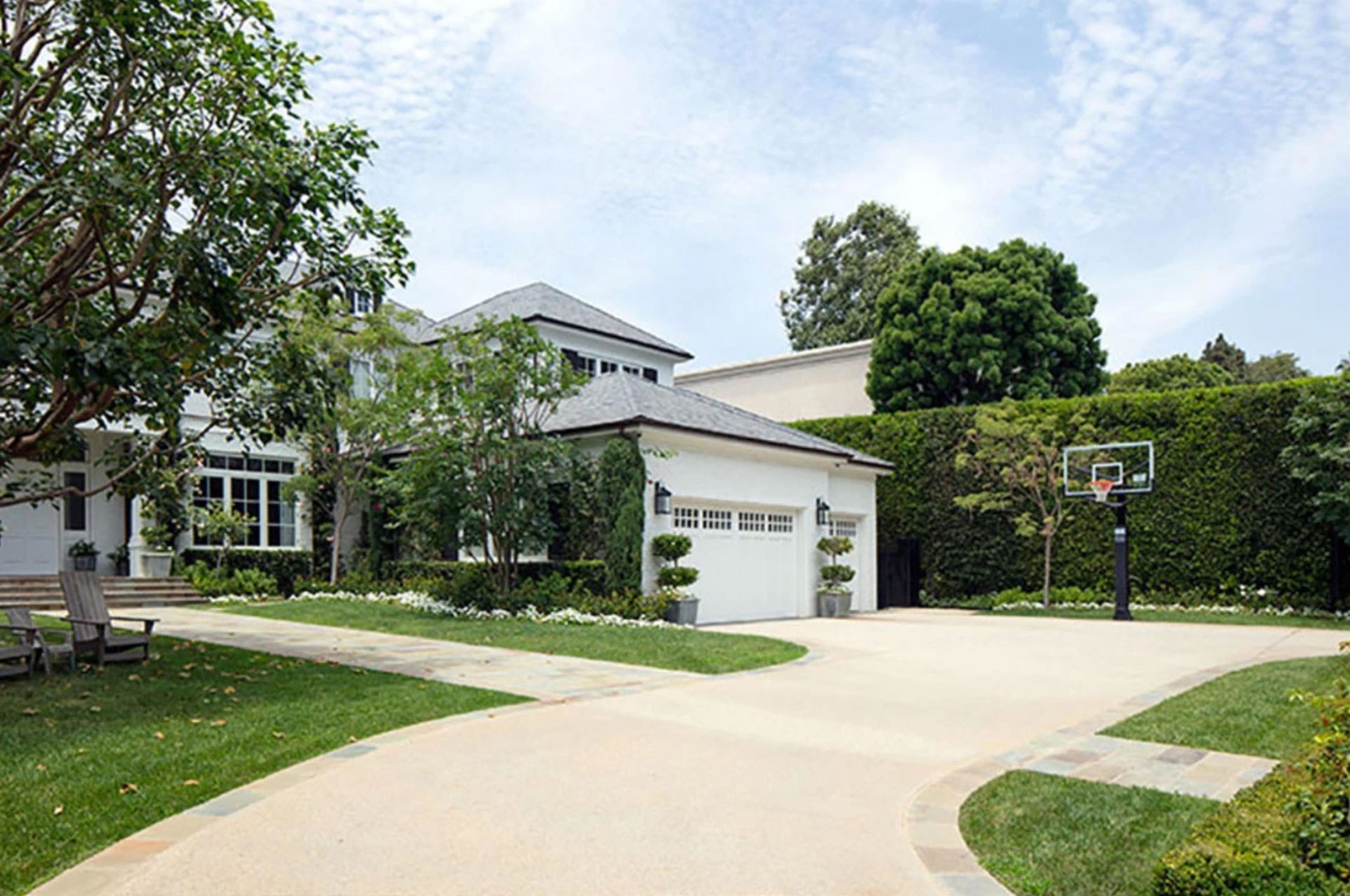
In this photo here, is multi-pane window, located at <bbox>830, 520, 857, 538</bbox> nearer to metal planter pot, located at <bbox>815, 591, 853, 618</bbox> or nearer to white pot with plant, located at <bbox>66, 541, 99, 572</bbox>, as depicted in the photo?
metal planter pot, located at <bbox>815, 591, 853, 618</bbox>

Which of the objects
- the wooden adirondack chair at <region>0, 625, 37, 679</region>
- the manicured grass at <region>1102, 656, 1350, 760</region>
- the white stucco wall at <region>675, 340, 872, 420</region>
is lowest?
the manicured grass at <region>1102, 656, 1350, 760</region>

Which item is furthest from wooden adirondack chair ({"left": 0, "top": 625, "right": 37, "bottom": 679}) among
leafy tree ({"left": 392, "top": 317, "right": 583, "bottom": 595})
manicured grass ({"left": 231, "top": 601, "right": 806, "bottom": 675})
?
leafy tree ({"left": 392, "top": 317, "right": 583, "bottom": 595})

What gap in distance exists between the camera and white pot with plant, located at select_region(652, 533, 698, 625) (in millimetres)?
16328

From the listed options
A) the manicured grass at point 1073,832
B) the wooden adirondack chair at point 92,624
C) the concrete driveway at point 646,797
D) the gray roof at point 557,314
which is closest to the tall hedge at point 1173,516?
the gray roof at point 557,314

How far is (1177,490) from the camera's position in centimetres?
2036

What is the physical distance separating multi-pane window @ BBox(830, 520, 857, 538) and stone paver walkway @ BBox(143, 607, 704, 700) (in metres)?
11.2

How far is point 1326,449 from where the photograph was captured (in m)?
17.7

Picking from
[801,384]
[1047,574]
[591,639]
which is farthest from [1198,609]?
[801,384]

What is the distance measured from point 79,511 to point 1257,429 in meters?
25.6

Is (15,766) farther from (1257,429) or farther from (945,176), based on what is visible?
(1257,429)

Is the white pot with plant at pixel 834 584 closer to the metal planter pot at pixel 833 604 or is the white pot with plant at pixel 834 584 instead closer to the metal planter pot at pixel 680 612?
the metal planter pot at pixel 833 604

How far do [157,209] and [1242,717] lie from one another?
433 inches

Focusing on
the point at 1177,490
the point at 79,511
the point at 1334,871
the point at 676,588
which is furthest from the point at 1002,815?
the point at 79,511

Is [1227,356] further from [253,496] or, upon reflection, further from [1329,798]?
[1329,798]
